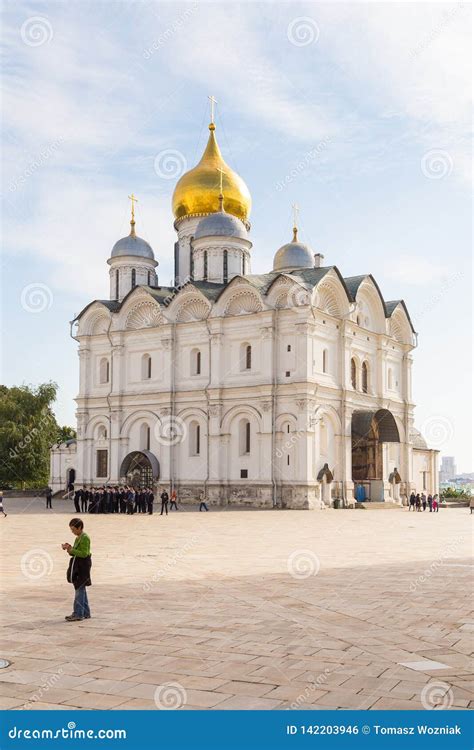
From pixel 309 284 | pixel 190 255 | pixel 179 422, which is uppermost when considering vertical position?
pixel 190 255

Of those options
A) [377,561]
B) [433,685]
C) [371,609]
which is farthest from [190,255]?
[433,685]

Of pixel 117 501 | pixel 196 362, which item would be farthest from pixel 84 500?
pixel 196 362

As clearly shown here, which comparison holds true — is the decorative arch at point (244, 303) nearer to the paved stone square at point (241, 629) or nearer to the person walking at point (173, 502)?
the person walking at point (173, 502)

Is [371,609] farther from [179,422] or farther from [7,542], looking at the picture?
[179,422]

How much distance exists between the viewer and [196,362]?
4709 cm

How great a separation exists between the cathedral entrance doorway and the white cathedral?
8cm

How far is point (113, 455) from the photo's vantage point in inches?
1928

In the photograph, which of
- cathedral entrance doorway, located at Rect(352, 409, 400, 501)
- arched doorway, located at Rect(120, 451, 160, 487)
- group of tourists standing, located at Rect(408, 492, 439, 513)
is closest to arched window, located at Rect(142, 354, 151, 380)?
arched doorway, located at Rect(120, 451, 160, 487)

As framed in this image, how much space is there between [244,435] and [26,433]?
20.2 metres

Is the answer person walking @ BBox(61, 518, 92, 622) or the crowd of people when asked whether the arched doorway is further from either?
person walking @ BBox(61, 518, 92, 622)

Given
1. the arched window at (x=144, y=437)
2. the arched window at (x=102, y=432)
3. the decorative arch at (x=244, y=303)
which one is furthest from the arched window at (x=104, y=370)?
the decorative arch at (x=244, y=303)

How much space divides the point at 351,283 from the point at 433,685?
4209 centimetres

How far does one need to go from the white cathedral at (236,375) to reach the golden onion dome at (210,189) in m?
0.09

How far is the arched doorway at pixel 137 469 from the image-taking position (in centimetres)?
4756
